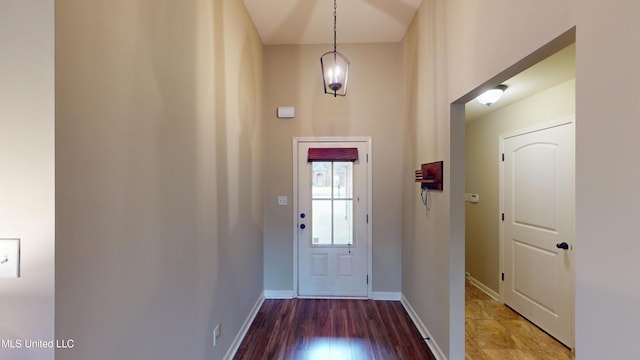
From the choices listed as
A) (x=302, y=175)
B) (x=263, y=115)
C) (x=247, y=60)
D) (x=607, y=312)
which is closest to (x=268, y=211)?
(x=302, y=175)

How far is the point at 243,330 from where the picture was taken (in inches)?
95.8

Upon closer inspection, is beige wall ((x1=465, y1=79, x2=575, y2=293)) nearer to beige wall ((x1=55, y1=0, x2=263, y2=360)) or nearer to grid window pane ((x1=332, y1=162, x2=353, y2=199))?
grid window pane ((x1=332, y1=162, x2=353, y2=199))

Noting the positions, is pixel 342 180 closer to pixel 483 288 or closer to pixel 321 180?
pixel 321 180

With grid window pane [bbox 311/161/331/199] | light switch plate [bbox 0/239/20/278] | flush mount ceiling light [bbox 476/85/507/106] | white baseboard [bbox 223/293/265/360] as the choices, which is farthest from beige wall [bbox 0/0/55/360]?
flush mount ceiling light [bbox 476/85/507/106]

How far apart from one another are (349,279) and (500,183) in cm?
233

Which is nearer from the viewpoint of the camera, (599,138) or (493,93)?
(599,138)

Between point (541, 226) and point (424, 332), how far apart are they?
5.56 feet

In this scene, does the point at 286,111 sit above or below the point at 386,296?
above

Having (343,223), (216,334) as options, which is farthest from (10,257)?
(343,223)

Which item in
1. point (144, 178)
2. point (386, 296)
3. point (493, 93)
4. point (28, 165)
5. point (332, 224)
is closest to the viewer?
point (28, 165)

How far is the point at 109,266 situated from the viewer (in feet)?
3.03

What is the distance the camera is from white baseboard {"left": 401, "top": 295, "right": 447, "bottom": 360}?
209 centimetres

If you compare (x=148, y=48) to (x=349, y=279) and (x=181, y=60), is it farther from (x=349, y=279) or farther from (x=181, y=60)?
(x=349, y=279)

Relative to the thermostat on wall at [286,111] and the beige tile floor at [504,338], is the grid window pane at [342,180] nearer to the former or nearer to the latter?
the thermostat on wall at [286,111]
